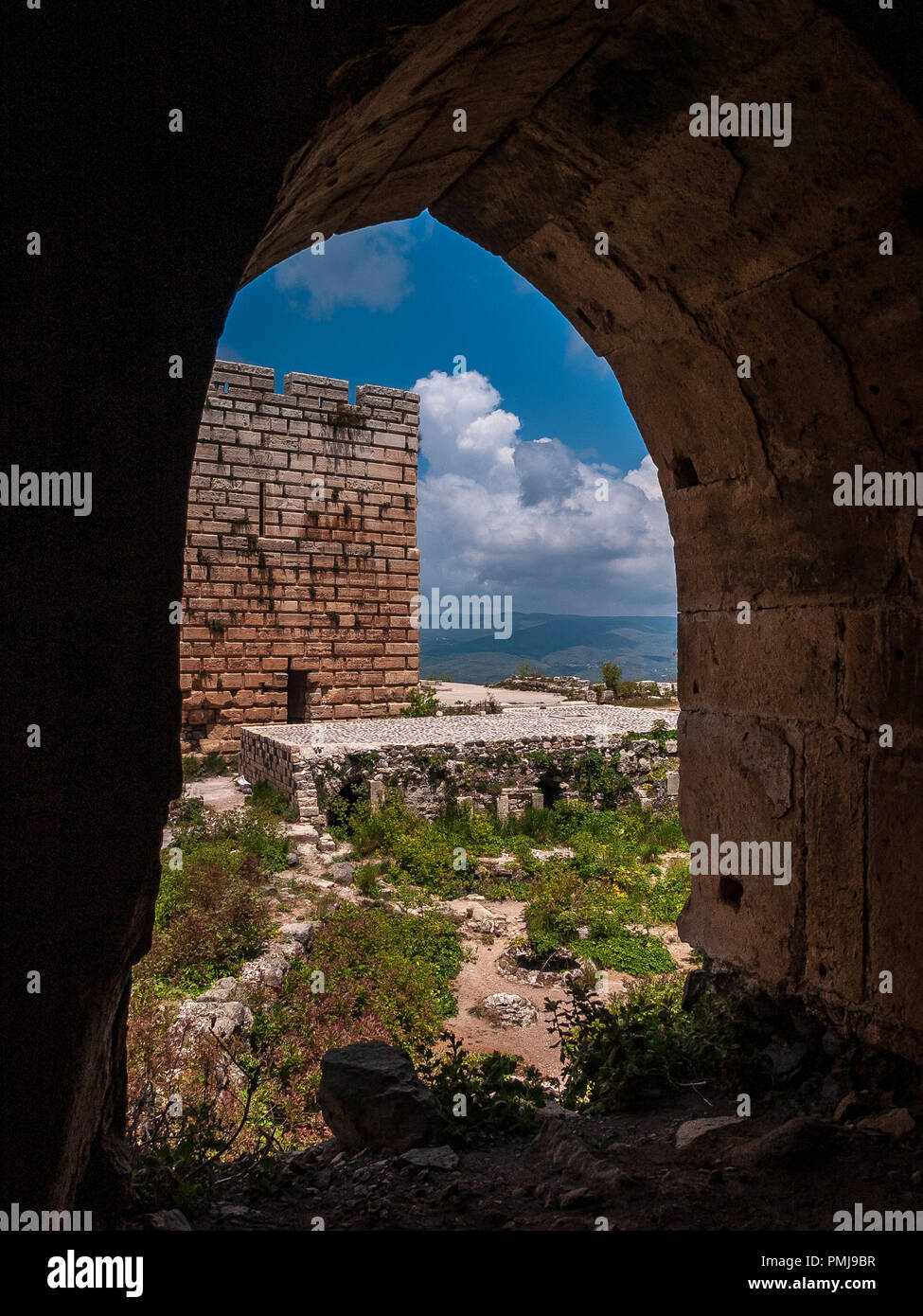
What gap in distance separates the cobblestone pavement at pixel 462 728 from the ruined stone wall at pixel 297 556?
87 centimetres

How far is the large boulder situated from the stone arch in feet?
3.93

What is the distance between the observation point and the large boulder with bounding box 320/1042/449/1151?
2.76 meters

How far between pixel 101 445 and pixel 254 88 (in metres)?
0.72

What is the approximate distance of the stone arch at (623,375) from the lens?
1359 millimetres

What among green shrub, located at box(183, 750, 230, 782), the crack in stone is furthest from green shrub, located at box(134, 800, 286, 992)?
the crack in stone

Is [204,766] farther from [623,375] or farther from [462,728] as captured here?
[623,375]

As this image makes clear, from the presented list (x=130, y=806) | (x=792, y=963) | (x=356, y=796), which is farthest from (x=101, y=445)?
(x=356, y=796)

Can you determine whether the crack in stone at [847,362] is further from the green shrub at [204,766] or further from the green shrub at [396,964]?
the green shrub at [204,766]

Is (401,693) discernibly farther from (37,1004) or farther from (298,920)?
(37,1004)

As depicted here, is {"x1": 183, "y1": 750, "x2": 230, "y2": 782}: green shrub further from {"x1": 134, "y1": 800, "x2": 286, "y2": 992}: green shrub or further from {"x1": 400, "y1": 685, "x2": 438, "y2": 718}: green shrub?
{"x1": 134, "y1": 800, "x2": 286, "y2": 992}: green shrub

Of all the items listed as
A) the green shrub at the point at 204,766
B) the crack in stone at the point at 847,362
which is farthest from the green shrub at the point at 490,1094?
the green shrub at the point at 204,766

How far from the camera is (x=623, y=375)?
317 cm

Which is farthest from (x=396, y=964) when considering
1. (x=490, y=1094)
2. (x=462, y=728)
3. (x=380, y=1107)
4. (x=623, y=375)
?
(x=462, y=728)

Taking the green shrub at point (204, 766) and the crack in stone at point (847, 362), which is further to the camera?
the green shrub at point (204, 766)
